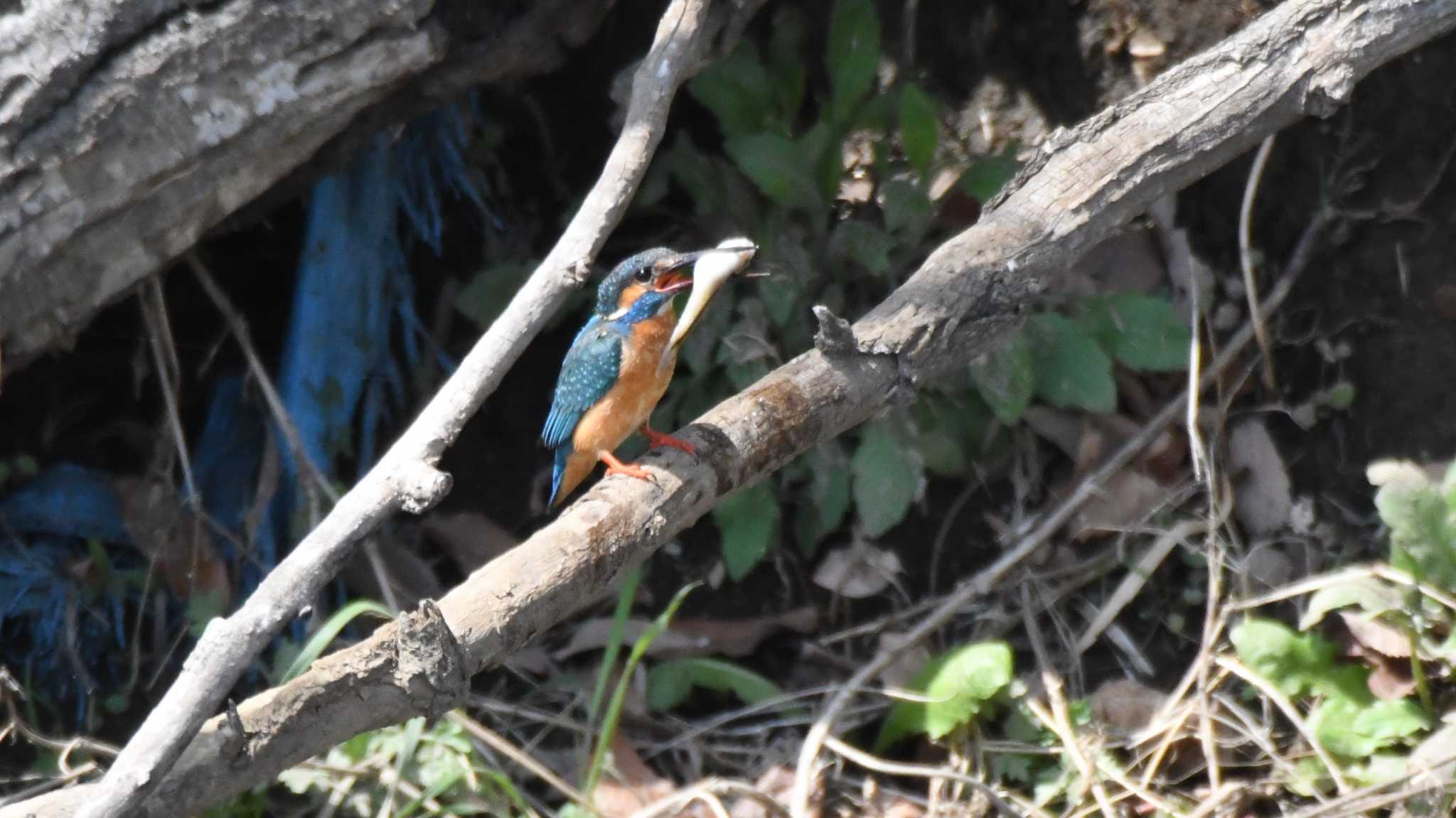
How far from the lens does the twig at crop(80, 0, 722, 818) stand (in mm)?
1919

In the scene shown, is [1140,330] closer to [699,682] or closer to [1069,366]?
[1069,366]

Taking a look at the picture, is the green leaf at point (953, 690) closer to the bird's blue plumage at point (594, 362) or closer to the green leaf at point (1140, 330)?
the green leaf at point (1140, 330)

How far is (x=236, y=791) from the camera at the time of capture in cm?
210

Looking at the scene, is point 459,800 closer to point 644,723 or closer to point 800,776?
point 644,723

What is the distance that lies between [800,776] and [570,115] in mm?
2021

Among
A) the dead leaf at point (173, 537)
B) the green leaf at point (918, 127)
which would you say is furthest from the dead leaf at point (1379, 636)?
the dead leaf at point (173, 537)

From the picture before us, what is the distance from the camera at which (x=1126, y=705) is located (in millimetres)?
3449

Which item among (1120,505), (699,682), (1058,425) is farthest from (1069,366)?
(699,682)

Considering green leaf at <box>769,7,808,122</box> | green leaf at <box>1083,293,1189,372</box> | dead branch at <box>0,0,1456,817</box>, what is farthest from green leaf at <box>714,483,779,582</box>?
green leaf at <box>769,7,808,122</box>

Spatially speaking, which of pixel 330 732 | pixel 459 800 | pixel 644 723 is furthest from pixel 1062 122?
pixel 330 732

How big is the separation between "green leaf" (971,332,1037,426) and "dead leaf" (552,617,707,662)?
0.98m

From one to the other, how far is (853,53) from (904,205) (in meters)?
0.43

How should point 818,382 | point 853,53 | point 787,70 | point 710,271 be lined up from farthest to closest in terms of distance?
point 787,70 < point 853,53 < point 710,271 < point 818,382

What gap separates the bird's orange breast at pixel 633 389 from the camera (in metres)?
3.11
